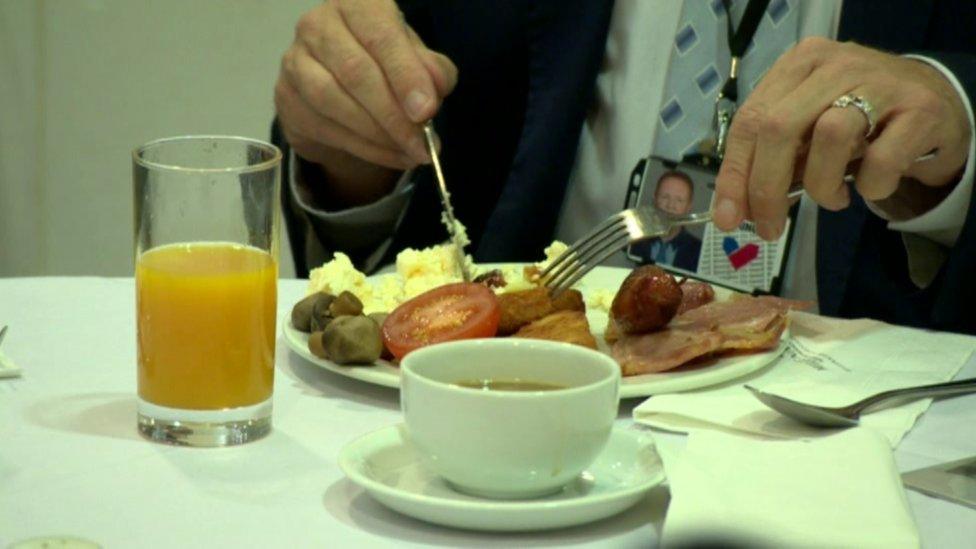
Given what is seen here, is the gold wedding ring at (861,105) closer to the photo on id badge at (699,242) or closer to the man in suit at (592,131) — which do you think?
the man in suit at (592,131)

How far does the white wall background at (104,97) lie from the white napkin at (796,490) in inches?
103

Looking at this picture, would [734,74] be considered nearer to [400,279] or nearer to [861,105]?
[861,105]

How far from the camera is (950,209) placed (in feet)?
5.54

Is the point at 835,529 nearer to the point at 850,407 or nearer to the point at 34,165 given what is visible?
the point at 850,407

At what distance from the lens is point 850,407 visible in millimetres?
1173

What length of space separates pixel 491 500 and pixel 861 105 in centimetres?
69

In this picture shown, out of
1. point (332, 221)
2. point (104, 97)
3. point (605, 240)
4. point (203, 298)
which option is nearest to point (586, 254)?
point (605, 240)

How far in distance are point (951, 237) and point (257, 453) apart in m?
1.05

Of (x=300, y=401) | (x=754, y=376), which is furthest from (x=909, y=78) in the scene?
(x=300, y=401)

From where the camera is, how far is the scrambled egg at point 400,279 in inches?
54.2

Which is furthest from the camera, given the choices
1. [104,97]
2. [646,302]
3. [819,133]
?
[104,97]

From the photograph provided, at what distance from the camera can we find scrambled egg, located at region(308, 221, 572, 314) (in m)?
1.38

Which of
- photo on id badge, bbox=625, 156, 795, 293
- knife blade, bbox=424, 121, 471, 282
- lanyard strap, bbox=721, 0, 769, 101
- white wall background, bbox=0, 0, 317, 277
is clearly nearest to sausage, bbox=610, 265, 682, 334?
knife blade, bbox=424, 121, 471, 282

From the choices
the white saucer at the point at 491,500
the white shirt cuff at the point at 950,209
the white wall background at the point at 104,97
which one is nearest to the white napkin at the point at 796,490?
the white saucer at the point at 491,500
